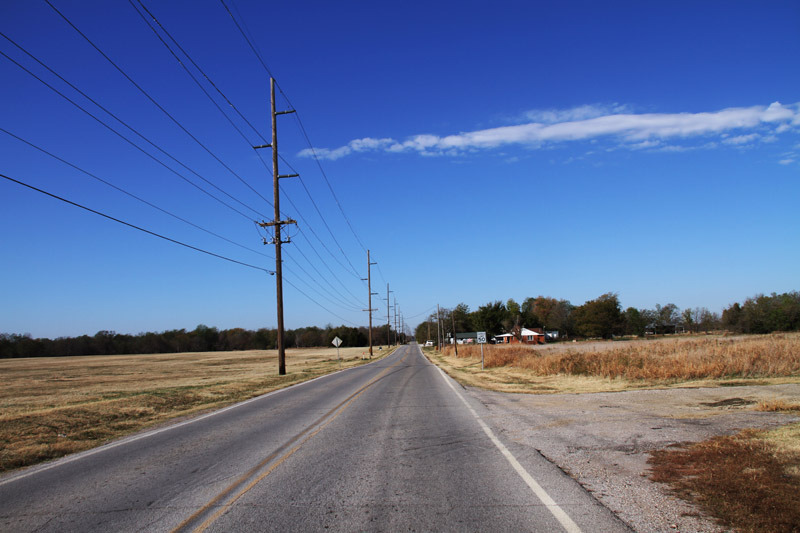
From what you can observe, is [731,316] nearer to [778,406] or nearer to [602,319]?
[602,319]

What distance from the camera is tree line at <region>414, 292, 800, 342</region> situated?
308 feet

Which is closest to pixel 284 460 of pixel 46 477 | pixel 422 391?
pixel 46 477

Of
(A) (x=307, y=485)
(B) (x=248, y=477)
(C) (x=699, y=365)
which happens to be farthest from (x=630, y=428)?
(C) (x=699, y=365)

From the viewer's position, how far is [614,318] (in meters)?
130

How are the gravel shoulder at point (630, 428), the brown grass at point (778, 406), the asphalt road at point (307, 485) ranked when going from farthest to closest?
1. the brown grass at point (778, 406)
2. the gravel shoulder at point (630, 428)
3. the asphalt road at point (307, 485)

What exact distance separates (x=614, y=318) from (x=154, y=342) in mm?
140727

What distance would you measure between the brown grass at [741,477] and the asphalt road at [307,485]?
1.15 meters

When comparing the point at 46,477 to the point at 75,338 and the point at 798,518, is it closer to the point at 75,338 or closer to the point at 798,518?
the point at 798,518

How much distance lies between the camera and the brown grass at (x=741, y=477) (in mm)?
4719

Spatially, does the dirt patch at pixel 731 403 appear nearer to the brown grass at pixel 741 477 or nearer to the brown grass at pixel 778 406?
the brown grass at pixel 778 406

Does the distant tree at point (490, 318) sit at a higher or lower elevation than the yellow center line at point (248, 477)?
higher

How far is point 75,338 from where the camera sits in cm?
15288

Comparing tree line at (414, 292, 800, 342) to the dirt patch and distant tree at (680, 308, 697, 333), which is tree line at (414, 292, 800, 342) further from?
the dirt patch

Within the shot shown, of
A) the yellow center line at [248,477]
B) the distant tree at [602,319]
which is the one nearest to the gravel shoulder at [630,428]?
the yellow center line at [248,477]
